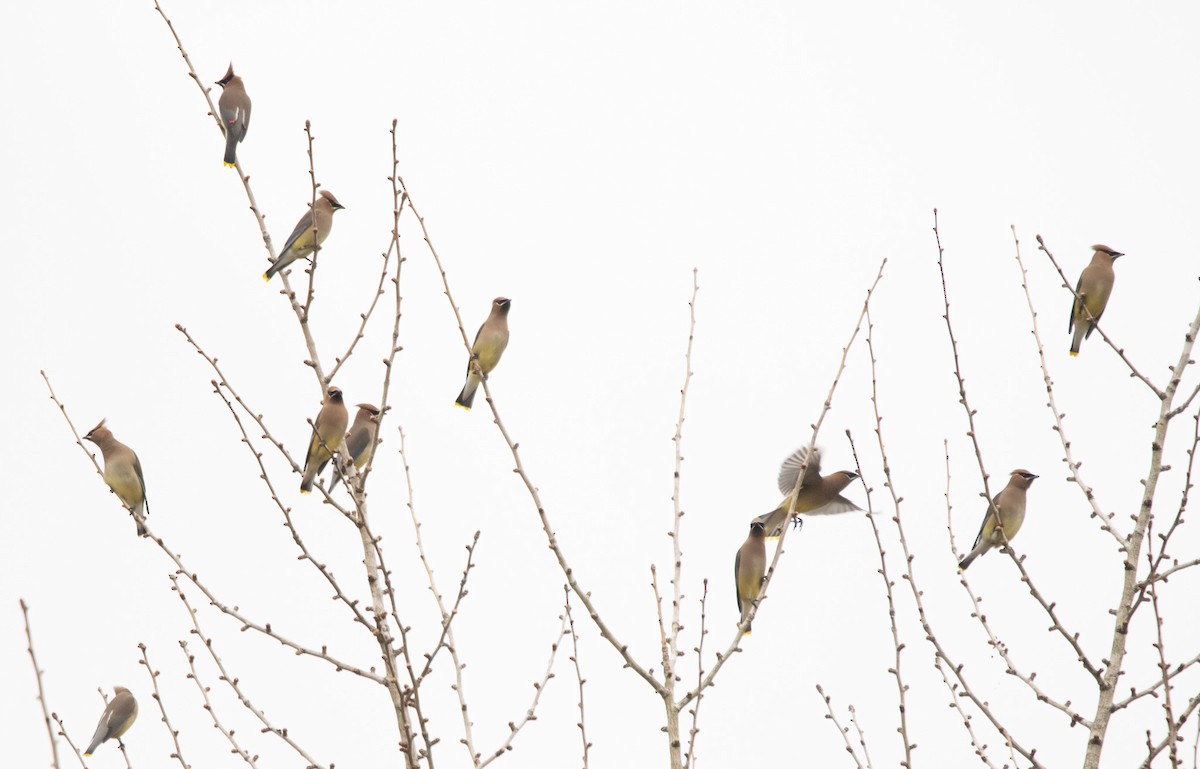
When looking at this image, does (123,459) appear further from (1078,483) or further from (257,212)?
(1078,483)

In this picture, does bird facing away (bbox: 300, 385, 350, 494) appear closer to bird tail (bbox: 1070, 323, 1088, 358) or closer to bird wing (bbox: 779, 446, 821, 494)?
bird wing (bbox: 779, 446, 821, 494)

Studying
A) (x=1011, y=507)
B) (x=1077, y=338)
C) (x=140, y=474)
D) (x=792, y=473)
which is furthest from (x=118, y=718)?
(x=1077, y=338)

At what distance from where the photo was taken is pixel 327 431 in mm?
4918

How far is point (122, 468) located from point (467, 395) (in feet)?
7.62

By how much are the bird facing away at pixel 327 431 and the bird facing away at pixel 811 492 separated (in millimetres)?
1803

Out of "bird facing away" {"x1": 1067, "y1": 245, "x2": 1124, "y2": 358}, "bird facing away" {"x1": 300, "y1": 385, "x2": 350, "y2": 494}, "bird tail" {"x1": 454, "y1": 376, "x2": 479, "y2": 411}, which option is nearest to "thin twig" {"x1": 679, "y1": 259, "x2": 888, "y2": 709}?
"bird facing away" {"x1": 300, "y1": 385, "x2": 350, "y2": 494}

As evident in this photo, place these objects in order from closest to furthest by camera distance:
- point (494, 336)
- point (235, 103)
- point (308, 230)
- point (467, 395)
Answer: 1. point (308, 230)
2. point (235, 103)
3. point (494, 336)
4. point (467, 395)

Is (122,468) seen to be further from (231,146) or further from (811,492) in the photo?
(811,492)

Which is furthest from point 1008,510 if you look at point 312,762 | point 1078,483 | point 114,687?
point 114,687

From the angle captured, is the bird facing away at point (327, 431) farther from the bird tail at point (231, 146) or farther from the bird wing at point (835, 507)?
the bird wing at point (835, 507)

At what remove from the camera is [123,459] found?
19.5 feet

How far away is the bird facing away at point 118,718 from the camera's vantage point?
6816 mm

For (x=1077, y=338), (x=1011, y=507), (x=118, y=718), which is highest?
(x=1077, y=338)

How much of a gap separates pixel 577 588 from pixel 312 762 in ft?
2.43
